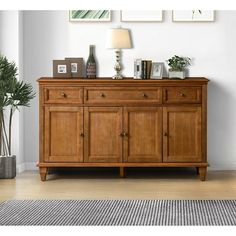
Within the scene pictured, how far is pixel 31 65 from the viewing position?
17.2 feet

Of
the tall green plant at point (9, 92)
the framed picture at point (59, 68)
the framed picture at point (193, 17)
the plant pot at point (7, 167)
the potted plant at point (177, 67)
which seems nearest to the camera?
the tall green plant at point (9, 92)

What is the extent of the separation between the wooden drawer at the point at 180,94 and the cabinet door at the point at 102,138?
51 centimetres

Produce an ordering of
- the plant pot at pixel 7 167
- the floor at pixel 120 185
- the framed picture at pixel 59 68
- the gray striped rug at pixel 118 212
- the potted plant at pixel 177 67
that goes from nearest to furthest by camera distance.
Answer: the gray striped rug at pixel 118 212, the floor at pixel 120 185, the plant pot at pixel 7 167, the potted plant at pixel 177 67, the framed picture at pixel 59 68

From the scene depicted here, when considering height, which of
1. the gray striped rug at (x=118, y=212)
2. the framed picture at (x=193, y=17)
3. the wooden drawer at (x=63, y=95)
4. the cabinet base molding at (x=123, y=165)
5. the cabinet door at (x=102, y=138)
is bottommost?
the gray striped rug at (x=118, y=212)

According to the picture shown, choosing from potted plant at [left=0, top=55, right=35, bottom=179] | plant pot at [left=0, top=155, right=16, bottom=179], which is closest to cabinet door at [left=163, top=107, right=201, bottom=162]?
potted plant at [left=0, top=55, right=35, bottom=179]

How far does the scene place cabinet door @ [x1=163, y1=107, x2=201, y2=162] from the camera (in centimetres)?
469

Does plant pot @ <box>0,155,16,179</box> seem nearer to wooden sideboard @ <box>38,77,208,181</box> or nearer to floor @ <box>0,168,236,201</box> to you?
floor @ <box>0,168,236,201</box>

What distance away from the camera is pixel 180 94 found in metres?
4.67

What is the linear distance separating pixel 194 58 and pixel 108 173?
1.50 metres

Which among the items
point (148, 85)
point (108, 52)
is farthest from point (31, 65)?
point (148, 85)

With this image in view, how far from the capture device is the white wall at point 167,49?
5211 mm

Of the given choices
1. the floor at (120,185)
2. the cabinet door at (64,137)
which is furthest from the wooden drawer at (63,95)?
the floor at (120,185)

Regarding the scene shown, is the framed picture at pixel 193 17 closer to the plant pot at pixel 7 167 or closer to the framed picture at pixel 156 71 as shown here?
the framed picture at pixel 156 71
